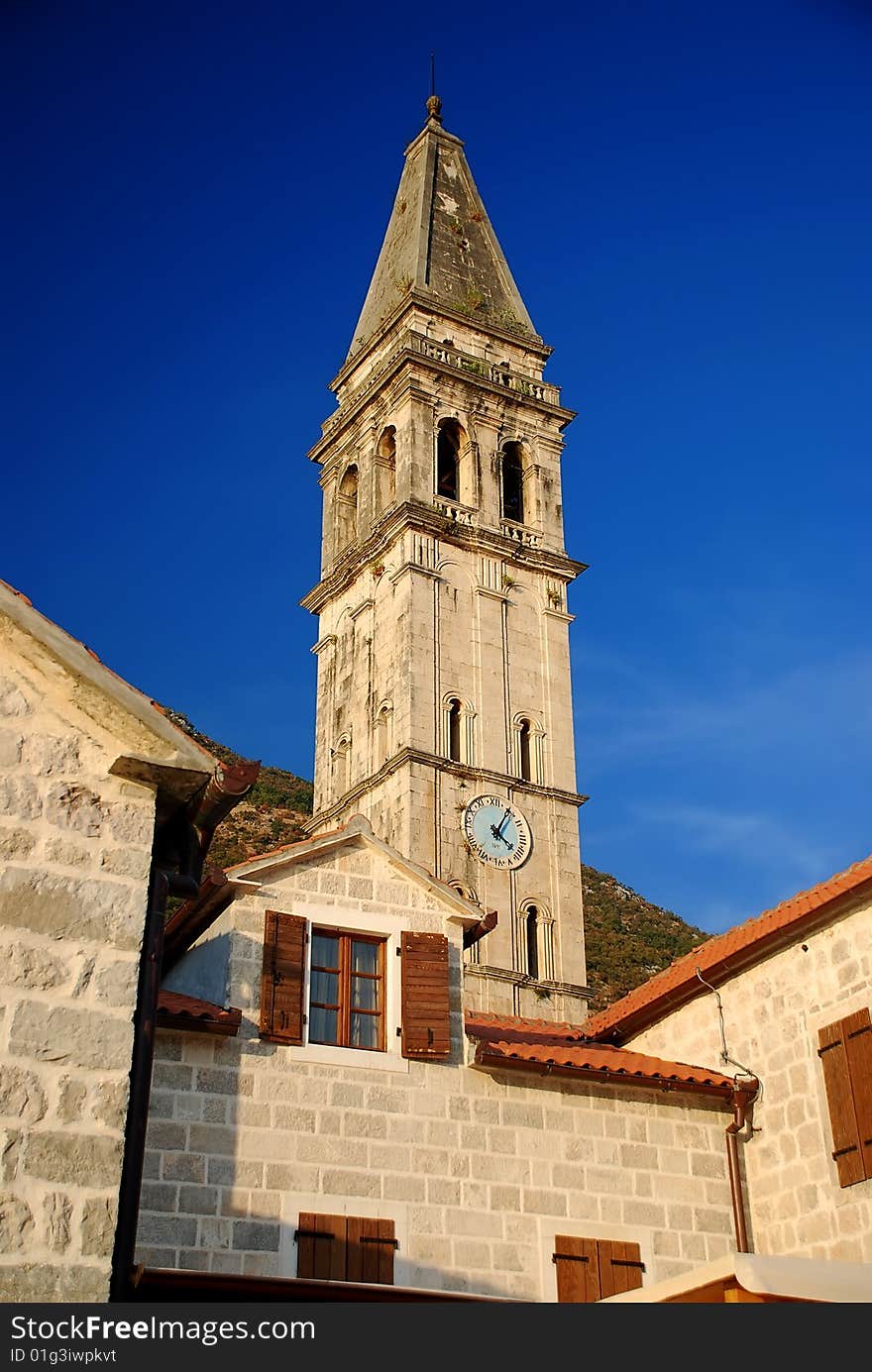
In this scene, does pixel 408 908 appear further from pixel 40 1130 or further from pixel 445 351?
pixel 445 351

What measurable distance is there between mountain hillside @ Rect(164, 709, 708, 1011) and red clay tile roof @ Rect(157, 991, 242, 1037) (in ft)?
111

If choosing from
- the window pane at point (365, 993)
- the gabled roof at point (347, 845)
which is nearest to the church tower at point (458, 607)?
the gabled roof at point (347, 845)

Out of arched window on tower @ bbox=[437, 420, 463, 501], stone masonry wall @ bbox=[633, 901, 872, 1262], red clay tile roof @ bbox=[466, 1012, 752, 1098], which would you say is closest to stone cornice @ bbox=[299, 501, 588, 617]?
arched window on tower @ bbox=[437, 420, 463, 501]

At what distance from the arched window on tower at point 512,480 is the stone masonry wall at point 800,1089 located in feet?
92.7

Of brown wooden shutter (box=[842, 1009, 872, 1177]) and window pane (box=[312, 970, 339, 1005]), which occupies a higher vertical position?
window pane (box=[312, 970, 339, 1005])

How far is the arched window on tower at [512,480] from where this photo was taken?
44906 mm

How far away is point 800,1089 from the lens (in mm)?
16688

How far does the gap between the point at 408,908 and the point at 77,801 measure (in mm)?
8044

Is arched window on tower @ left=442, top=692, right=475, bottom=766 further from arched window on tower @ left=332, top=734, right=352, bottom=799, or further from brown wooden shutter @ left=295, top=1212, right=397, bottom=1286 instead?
brown wooden shutter @ left=295, top=1212, right=397, bottom=1286

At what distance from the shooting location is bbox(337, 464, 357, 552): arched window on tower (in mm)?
45781

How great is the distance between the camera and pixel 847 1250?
15.4 meters

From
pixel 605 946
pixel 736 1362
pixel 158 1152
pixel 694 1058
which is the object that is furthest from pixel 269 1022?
pixel 605 946

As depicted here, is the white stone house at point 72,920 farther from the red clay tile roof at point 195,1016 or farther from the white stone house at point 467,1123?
the white stone house at point 467,1123

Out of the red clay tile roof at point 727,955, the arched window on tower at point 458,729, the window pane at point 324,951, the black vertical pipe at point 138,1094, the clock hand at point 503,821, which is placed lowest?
the black vertical pipe at point 138,1094
